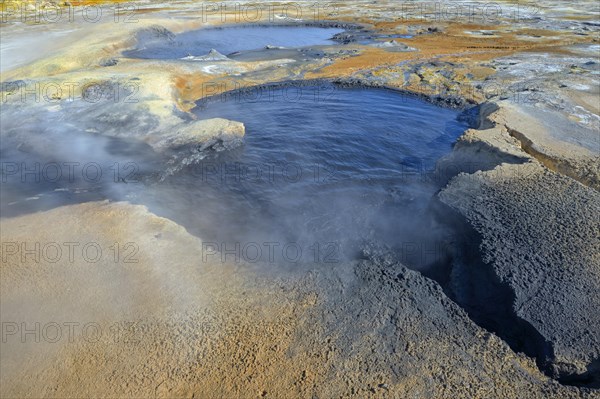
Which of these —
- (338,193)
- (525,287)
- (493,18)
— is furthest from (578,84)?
(493,18)

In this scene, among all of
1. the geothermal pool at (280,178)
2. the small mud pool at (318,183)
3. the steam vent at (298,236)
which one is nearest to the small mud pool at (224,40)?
the steam vent at (298,236)

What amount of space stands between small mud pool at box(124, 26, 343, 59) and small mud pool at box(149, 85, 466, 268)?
A: 9933 millimetres

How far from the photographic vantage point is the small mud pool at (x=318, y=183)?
729 cm

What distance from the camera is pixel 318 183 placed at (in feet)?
30.8

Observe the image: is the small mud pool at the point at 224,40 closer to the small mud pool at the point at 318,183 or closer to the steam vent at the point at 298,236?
the steam vent at the point at 298,236

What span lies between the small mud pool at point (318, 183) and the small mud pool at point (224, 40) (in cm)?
993

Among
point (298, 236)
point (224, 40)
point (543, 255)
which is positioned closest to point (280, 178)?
point (298, 236)

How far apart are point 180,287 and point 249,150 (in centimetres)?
571

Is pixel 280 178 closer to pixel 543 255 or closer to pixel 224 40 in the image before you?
pixel 543 255

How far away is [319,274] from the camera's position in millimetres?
6375

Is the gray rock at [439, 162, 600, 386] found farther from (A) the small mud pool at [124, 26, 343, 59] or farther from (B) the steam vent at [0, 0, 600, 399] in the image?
(A) the small mud pool at [124, 26, 343, 59]

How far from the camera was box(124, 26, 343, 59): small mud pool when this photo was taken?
22.5 metres

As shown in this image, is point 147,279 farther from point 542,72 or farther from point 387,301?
point 542,72

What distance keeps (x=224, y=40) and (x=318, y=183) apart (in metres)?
19.7
